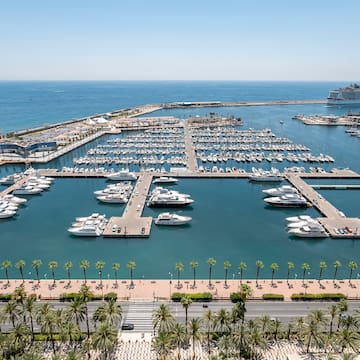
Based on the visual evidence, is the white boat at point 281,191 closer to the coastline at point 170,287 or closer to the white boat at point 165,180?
the white boat at point 165,180

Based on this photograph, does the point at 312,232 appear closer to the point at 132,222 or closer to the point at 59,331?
the point at 132,222

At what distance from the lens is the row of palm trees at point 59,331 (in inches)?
1358

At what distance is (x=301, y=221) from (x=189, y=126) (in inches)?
4732

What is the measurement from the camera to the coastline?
48219mm

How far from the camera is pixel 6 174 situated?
110 meters

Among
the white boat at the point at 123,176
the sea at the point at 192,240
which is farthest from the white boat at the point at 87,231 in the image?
the white boat at the point at 123,176

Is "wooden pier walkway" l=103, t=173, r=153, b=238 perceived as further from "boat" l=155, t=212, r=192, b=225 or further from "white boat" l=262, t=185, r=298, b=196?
"white boat" l=262, t=185, r=298, b=196

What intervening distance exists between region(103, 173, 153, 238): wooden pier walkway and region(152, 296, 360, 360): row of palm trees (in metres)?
31.9

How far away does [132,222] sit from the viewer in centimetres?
7288

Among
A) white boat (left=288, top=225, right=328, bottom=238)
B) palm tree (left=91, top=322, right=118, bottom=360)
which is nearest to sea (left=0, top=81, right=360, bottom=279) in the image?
white boat (left=288, top=225, right=328, bottom=238)

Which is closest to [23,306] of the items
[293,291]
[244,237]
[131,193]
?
[293,291]

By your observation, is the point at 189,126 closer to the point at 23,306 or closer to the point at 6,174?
the point at 6,174

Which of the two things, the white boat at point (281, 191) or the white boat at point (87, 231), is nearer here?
the white boat at point (87, 231)

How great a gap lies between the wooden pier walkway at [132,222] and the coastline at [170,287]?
1686 cm
